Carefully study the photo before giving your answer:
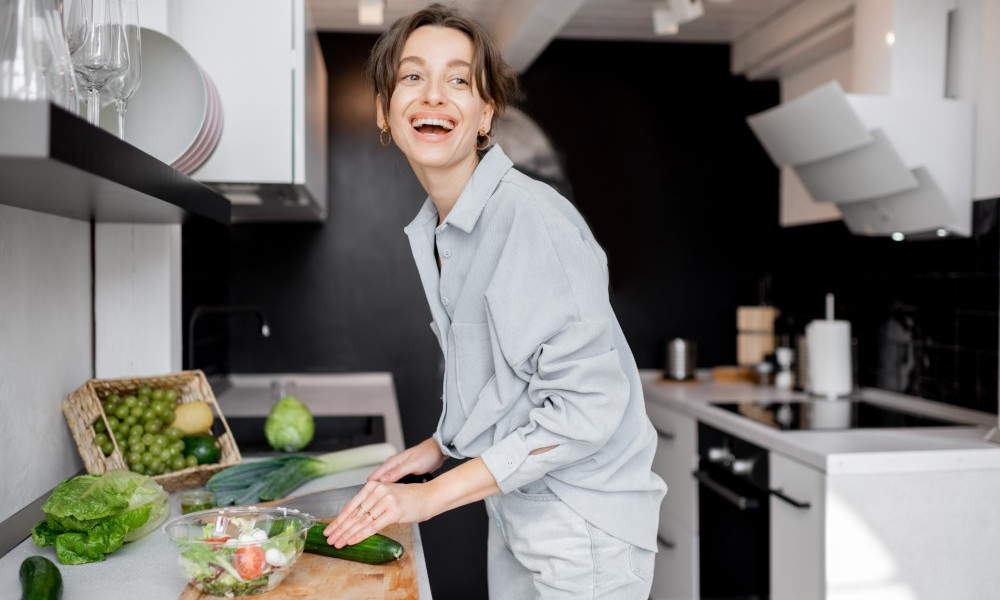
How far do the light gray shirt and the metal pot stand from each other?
87.7 inches

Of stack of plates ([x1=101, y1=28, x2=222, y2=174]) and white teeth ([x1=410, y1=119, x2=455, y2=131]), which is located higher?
stack of plates ([x1=101, y1=28, x2=222, y2=174])

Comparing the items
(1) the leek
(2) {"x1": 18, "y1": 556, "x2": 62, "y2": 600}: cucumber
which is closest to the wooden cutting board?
(2) {"x1": 18, "y1": 556, "x2": 62, "y2": 600}: cucumber

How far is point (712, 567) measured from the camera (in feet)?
9.20

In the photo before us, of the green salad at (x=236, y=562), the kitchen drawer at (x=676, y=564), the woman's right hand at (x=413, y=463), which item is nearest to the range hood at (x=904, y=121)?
the kitchen drawer at (x=676, y=564)

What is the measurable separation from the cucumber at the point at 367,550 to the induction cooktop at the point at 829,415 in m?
1.55

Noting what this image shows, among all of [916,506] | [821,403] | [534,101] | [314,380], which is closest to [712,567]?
[821,403]

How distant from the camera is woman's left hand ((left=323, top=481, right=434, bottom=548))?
1078 millimetres

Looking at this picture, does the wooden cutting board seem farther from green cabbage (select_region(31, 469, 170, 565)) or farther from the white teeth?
the white teeth

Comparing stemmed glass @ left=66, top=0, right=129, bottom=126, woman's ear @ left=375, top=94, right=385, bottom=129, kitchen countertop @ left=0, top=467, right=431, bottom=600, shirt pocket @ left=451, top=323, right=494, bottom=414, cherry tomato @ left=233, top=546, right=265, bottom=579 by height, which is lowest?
kitchen countertop @ left=0, top=467, right=431, bottom=600

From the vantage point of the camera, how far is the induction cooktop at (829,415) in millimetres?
2477

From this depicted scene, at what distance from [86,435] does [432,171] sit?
766 mm

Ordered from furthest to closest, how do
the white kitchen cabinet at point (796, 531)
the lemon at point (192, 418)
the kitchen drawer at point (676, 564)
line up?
the kitchen drawer at point (676, 564), the white kitchen cabinet at point (796, 531), the lemon at point (192, 418)

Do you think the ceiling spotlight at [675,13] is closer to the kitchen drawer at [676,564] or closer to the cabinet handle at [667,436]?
the cabinet handle at [667,436]

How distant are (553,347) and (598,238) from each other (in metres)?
2.58
